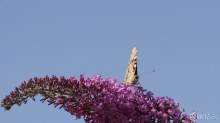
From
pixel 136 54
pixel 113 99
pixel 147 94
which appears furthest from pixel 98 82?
pixel 136 54

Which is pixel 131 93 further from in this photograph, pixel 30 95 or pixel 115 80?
pixel 30 95

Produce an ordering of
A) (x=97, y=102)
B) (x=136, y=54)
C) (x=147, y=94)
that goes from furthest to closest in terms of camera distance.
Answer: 1. (x=136, y=54)
2. (x=147, y=94)
3. (x=97, y=102)

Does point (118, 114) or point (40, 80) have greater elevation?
point (40, 80)

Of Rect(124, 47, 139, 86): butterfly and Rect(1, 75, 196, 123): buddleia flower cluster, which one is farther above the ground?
Rect(124, 47, 139, 86): butterfly

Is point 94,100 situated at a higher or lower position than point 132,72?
lower

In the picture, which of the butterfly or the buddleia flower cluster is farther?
the butterfly

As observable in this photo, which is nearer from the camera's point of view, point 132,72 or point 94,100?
point 94,100
